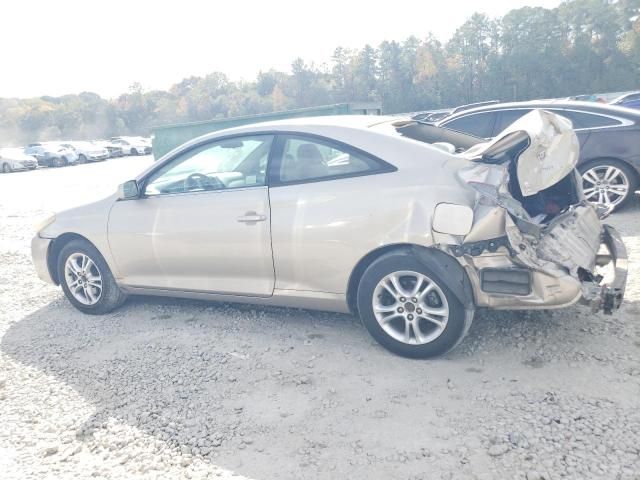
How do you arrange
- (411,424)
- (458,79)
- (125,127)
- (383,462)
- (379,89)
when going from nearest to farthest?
(383,462)
(411,424)
(458,79)
(379,89)
(125,127)

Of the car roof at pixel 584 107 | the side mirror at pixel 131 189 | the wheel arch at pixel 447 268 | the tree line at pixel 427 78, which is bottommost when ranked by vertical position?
the wheel arch at pixel 447 268

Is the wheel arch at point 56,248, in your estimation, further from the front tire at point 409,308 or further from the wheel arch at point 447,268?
the wheel arch at point 447,268

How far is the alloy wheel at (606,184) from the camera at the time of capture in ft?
21.4

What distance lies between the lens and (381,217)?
11.2ft

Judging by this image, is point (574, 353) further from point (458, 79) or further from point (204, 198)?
point (458, 79)

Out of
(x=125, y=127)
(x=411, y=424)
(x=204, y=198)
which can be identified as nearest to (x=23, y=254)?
(x=204, y=198)

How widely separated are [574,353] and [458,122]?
16.0ft

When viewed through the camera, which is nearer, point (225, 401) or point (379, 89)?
point (225, 401)

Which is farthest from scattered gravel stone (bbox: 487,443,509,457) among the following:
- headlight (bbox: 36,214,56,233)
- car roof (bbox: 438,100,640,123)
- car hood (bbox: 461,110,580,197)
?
car roof (bbox: 438,100,640,123)

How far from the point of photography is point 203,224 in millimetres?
4078

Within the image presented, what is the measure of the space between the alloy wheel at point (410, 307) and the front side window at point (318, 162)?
79 centimetres

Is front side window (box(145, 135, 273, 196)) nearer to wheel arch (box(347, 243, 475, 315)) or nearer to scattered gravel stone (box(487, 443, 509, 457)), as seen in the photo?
wheel arch (box(347, 243, 475, 315))

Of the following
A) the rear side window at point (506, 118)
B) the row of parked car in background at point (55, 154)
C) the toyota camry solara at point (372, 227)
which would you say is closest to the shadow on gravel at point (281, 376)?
the toyota camry solara at point (372, 227)

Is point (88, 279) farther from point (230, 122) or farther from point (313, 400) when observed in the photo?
point (230, 122)
